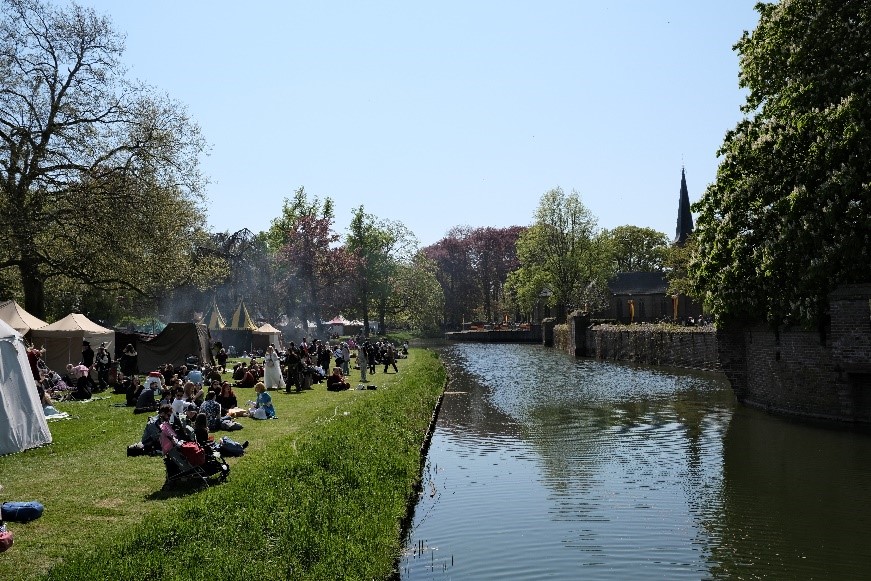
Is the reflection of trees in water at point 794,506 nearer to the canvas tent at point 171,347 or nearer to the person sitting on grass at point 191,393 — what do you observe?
the person sitting on grass at point 191,393

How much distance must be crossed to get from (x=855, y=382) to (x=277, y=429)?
1550cm

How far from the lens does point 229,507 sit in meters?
10.8

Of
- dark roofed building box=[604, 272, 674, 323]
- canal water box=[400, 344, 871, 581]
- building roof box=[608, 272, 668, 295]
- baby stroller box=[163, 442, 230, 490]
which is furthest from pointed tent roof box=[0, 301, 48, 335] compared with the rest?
building roof box=[608, 272, 668, 295]

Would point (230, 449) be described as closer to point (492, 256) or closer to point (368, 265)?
point (368, 265)

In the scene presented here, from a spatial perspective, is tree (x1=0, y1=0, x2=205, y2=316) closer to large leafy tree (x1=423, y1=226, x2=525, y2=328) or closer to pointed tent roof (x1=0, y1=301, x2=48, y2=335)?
pointed tent roof (x1=0, y1=301, x2=48, y2=335)

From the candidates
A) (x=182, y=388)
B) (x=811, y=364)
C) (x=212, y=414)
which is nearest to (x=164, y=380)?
(x=182, y=388)

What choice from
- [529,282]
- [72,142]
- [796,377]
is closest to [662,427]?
[796,377]

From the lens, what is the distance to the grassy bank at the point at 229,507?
8.66 m

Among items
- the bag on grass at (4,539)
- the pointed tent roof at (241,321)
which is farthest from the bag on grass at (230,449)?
the pointed tent roof at (241,321)

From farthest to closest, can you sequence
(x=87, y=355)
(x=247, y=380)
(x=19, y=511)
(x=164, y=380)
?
1. (x=247, y=380)
2. (x=87, y=355)
3. (x=164, y=380)
4. (x=19, y=511)

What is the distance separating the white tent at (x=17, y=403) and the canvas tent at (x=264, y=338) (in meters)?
36.7

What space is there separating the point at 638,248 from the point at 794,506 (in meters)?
106

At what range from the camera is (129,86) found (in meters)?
34.9

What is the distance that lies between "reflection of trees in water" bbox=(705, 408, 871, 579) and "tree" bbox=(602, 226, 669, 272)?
9484cm
